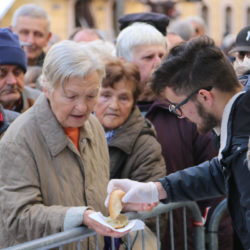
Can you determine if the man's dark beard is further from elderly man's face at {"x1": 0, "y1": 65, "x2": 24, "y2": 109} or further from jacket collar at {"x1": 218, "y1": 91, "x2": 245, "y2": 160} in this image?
elderly man's face at {"x1": 0, "y1": 65, "x2": 24, "y2": 109}

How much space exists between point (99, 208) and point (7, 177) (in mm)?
547

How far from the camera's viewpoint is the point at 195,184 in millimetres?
2768

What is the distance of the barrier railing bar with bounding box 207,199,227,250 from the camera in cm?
324

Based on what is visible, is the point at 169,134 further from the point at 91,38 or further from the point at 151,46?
the point at 91,38

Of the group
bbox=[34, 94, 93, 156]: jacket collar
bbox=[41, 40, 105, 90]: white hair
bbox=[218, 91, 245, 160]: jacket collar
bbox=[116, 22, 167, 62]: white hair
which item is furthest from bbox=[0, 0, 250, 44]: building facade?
bbox=[218, 91, 245, 160]: jacket collar

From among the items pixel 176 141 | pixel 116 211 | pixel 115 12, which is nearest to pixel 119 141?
pixel 176 141

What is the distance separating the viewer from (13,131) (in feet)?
8.53

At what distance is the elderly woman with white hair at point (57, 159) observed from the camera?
2443 mm

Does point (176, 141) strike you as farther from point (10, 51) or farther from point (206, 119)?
point (10, 51)

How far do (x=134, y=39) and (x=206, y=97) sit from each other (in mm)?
1818

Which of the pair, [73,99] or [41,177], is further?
[73,99]

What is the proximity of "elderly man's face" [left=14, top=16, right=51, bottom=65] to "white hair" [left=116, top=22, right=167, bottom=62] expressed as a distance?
4.15 feet

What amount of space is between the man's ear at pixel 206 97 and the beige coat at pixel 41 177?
0.74m

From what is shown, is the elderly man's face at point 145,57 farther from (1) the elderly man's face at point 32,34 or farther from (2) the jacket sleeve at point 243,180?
(2) the jacket sleeve at point 243,180
